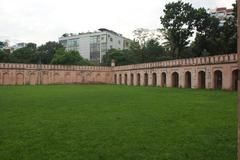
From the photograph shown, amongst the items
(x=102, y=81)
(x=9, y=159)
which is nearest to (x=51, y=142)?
(x=9, y=159)

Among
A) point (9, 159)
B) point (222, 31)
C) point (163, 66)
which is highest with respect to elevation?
point (222, 31)

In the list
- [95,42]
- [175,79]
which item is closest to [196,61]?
[175,79]

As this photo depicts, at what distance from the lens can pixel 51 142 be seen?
18.0 ft

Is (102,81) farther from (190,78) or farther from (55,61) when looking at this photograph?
(190,78)

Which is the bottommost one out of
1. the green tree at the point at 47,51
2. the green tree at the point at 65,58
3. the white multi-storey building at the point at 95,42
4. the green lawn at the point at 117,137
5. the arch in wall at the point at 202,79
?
the green lawn at the point at 117,137

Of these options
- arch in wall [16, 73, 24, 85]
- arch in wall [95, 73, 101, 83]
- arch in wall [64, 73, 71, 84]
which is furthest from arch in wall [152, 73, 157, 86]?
arch in wall [16, 73, 24, 85]

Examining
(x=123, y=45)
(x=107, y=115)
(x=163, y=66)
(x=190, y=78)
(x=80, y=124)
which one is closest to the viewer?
(x=80, y=124)

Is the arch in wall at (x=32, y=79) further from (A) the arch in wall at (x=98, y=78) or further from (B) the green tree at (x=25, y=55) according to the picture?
(B) the green tree at (x=25, y=55)

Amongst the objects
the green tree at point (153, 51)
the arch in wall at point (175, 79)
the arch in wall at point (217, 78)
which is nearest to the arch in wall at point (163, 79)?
the arch in wall at point (175, 79)

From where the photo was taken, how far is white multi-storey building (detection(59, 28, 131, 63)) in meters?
68.9

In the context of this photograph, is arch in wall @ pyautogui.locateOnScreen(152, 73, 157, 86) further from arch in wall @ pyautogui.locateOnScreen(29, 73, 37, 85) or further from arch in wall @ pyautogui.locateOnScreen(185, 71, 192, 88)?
arch in wall @ pyautogui.locateOnScreen(29, 73, 37, 85)

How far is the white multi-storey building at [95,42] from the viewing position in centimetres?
6888

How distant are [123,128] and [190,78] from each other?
27.3 m

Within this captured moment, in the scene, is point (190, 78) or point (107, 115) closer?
point (107, 115)
